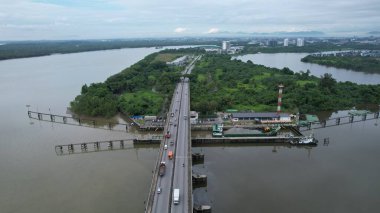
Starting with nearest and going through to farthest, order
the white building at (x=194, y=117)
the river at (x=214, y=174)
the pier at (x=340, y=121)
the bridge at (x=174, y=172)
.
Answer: the bridge at (x=174, y=172) < the river at (x=214, y=174) < the pier at (x=340, y=121) < the white building at (x=194, y=117)

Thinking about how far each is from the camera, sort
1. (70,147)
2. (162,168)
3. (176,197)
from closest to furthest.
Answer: (176,197), (162,168), (70,147)

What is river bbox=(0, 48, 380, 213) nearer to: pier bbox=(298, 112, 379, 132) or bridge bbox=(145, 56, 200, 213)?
pier bbox=(298, 112, 379, 132)

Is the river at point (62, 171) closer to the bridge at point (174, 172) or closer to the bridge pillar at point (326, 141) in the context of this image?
the bridge at point (174, 172)

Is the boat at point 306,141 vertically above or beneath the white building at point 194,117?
beneath

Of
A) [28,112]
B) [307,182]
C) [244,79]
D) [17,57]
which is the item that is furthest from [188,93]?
[17,57]

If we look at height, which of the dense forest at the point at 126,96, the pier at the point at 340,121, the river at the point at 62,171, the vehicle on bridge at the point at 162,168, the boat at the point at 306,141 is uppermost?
the dense forest at the point at 126,96

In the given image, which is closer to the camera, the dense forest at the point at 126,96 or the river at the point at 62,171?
the river at the point at 62,171

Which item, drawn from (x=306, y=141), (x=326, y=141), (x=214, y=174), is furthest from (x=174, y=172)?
(x=326, y=141)

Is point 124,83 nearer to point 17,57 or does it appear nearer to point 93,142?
point 93,142

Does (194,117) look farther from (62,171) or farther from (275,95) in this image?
(62,171)

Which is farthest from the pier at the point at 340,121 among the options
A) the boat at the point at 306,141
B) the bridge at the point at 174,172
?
the bridge at the point at 174,172
